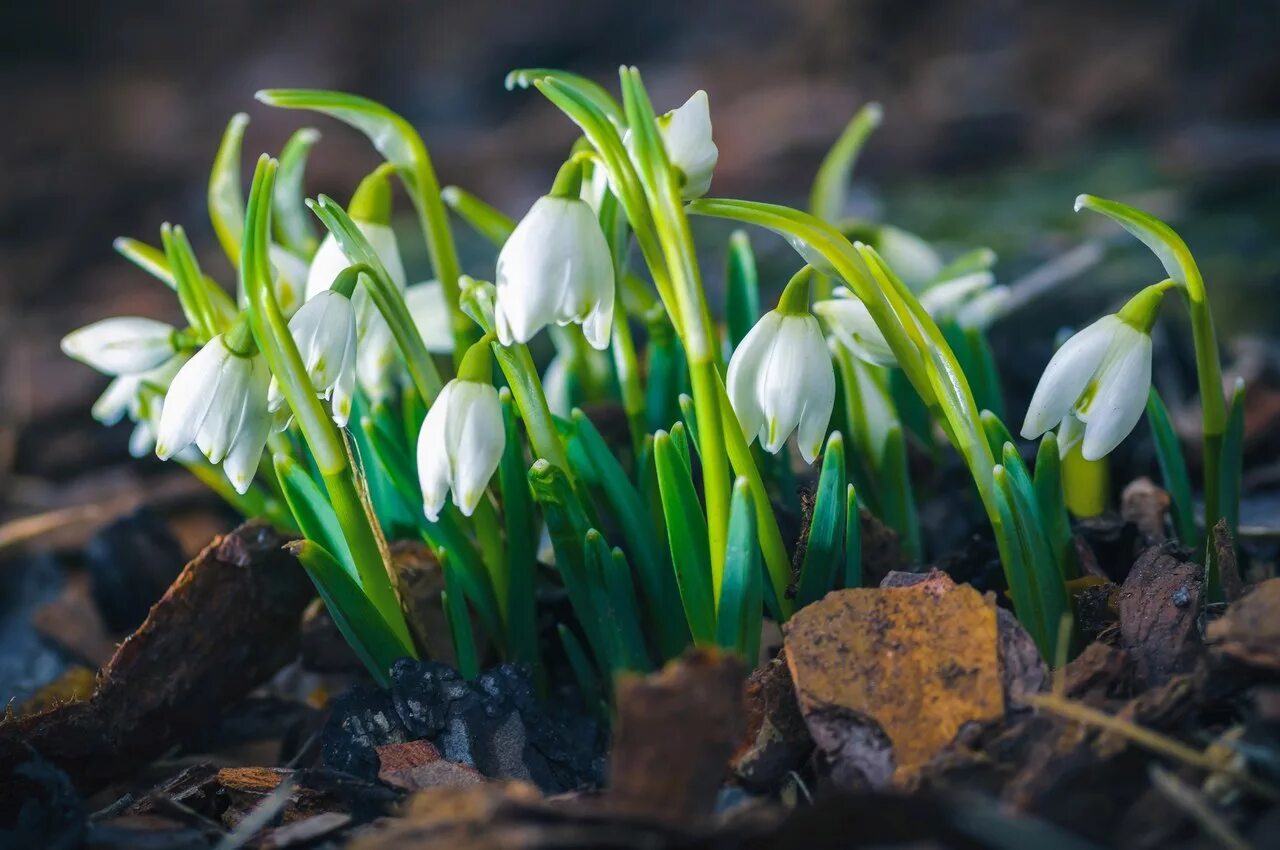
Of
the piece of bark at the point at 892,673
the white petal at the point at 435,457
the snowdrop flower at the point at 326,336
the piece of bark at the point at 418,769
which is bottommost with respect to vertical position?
the piece of bark at the point at 418,769

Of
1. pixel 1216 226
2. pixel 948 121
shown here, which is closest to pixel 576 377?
pixel 1216 226

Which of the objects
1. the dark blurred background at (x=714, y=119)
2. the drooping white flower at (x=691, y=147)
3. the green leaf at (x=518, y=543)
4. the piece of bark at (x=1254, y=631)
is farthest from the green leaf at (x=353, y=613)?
the dark blurred background at (x=714, y=119)

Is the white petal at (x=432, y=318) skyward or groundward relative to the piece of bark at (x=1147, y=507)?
skyward

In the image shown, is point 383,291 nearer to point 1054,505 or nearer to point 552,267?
point 552,267

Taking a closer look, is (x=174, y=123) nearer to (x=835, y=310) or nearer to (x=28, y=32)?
(x=28, y=32)

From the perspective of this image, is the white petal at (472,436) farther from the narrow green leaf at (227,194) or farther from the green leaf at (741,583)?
the narrow green leaf at (227,194)

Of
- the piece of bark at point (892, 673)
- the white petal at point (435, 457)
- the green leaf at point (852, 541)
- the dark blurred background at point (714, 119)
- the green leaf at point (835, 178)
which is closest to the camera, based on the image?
the piece of bark at point (892, 673)
